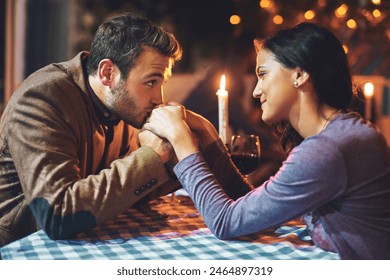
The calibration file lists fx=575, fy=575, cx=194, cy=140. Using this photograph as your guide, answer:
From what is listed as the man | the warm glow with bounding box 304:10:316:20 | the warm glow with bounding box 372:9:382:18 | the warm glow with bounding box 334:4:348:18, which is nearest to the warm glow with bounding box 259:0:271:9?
the warm glow with bounding box 304:10:316:20

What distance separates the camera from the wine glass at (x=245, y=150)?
1.84m

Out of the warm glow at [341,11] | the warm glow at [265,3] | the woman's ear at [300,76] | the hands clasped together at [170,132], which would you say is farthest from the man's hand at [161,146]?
the warm glow at [341,11]

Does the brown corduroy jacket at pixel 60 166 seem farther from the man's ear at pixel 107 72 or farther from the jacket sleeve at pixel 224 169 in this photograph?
the jacket sleeve at pixel 224 169

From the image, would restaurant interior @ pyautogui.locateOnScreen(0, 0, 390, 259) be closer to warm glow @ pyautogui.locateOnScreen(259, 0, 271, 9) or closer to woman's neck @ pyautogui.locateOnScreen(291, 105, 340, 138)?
warm glow @ pyautogui.locateOnScreen(259, 0, 271, 9)

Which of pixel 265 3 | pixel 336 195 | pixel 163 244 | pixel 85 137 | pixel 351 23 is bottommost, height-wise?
pixel 163 244

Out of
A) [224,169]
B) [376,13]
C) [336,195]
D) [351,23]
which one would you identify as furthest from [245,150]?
[351,23]

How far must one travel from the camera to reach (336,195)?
4.32 feet

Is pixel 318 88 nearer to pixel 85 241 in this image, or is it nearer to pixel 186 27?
pixel 85 241

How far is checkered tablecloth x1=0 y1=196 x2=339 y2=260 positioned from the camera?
1341 mm

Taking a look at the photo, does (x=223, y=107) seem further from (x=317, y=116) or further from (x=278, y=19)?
(x=278, y=19)

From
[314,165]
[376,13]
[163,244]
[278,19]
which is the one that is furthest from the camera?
[278,19]

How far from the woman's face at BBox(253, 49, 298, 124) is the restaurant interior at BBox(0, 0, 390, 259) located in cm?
21

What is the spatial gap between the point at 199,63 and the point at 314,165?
757 centimetres

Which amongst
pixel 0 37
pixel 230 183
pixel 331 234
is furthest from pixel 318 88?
pixel 0 37
